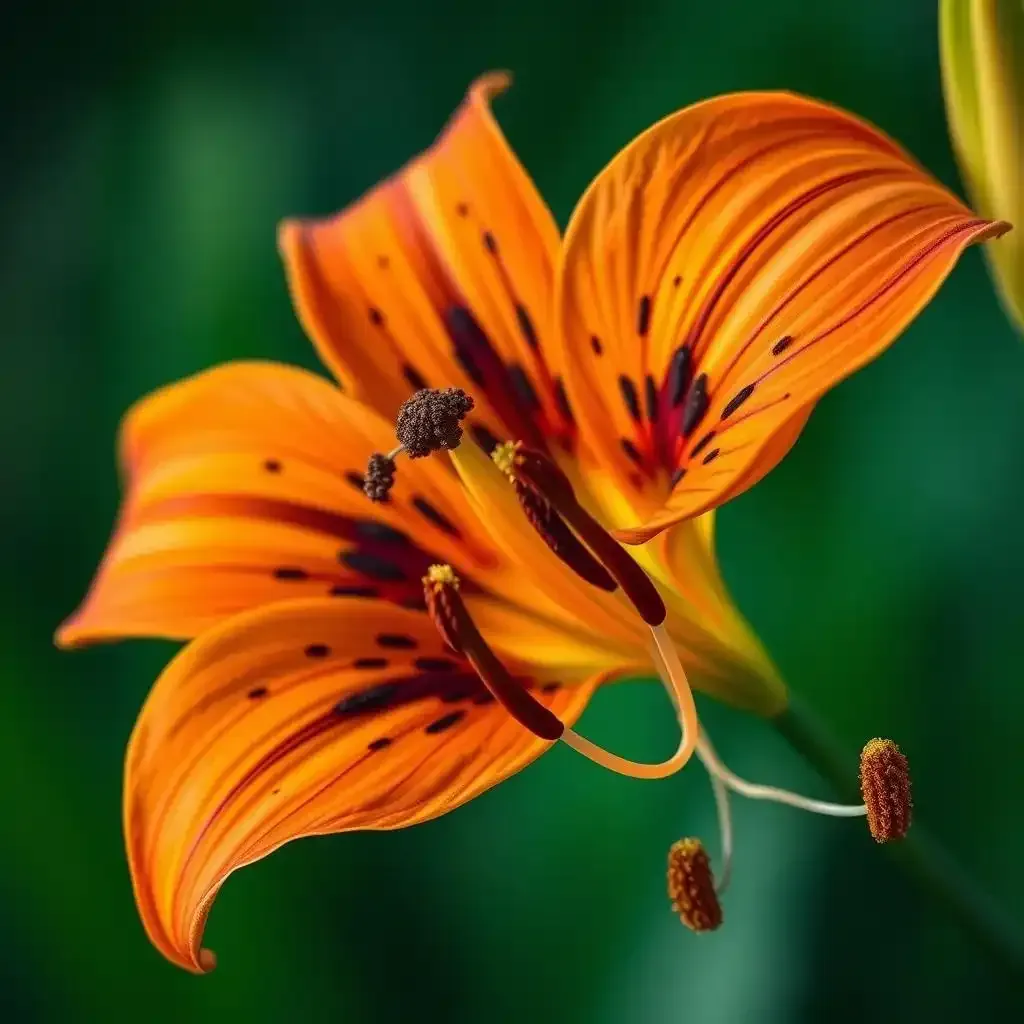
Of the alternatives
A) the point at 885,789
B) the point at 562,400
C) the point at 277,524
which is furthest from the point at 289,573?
the point at 885,789

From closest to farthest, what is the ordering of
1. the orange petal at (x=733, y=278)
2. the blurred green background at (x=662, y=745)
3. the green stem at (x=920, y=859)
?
the orange petal at (x=733, y=278), the green stem at (x=920, y=859), the blurred green background at (x=662, y=745)

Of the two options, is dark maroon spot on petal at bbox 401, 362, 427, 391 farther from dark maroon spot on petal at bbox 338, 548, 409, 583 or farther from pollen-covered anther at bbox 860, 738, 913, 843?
pollen-covered anther at bbox 860, 738, 913, 843

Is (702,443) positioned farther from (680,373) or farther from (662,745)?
(662,745)

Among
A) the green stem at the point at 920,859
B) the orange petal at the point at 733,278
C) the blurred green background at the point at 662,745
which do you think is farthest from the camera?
the blurred green background at the point at 662,745

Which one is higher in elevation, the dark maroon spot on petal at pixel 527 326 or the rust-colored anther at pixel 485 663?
the dark maroon spot on petal at pixel 527 326

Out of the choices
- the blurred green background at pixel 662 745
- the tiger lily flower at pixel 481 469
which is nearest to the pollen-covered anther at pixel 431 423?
the tiger lily flower at pixel 481 469

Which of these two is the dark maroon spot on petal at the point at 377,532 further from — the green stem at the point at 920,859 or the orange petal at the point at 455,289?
the green stem at the point at 920,859

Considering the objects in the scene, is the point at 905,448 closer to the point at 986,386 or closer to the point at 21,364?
the point at 986,386

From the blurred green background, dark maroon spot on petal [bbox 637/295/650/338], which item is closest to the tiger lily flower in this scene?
dark maroon spot on petal [bbox 637/295/650/338]
